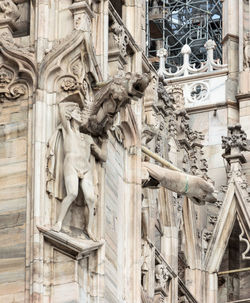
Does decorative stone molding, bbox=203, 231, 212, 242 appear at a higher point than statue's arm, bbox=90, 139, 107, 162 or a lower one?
higher

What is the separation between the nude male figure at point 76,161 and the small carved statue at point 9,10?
4.42 ft

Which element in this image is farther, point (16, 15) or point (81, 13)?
point (16, 15)

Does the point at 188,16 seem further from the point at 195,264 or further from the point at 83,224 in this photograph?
the point at 83,224

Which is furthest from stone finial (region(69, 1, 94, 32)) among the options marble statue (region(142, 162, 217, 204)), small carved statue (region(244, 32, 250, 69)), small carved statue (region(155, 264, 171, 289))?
small carved statue (region(244, 32, 250, 69))

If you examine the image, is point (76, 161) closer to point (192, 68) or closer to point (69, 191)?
point (69, 191)

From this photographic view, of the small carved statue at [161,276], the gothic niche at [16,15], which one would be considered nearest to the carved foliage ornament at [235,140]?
the small carved statue at [161,276]

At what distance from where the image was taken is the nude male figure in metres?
23.2

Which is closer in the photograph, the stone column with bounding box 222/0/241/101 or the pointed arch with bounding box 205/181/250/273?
the pointed arch with bounding box 205/181/250/273

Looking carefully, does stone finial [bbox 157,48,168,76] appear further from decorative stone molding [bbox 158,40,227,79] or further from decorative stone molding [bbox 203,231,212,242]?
decorative stone molding [bbox 203,231,212,242]

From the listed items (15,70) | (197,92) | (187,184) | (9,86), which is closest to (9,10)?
(15,70)

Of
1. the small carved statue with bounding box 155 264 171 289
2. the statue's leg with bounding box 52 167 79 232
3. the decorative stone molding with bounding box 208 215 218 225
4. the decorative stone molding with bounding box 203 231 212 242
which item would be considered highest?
the decorative stone molding with bounding box 208 215 218 225

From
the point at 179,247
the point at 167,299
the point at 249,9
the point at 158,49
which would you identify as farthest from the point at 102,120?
the point at 158,49

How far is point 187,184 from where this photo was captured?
83.1ft

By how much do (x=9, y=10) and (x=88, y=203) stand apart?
2554 millimetres
